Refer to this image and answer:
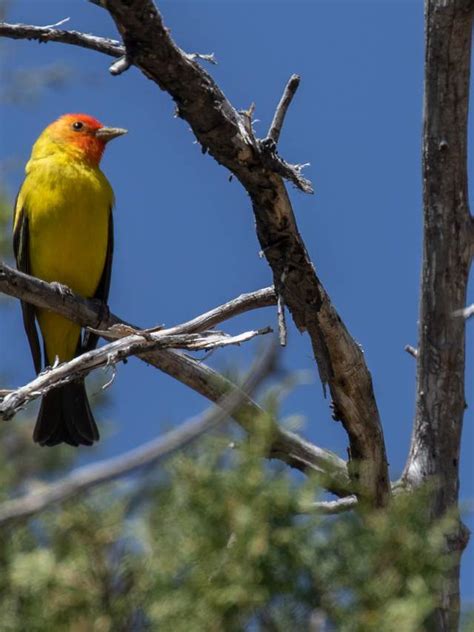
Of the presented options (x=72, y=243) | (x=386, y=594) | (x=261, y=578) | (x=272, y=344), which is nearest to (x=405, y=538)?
(x=386, y=594)

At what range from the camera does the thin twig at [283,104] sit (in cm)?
336

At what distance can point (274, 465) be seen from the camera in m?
2.47

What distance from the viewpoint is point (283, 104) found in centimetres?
338

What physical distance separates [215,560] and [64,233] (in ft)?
12.2

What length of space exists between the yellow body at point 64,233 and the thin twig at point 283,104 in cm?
253

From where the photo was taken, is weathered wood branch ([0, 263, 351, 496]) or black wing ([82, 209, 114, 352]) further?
black wing ([82, 209, 114, 352])

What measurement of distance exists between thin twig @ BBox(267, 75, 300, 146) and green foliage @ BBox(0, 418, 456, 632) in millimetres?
1270

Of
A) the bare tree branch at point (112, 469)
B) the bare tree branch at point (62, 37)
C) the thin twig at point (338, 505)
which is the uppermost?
the bare tree branch at point (62, 37)

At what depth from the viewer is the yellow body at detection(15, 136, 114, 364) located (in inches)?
226

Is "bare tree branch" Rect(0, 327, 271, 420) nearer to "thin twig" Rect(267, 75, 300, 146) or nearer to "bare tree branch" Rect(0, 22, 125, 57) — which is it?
"thin twig" Rect(267, 75, 300, 146)

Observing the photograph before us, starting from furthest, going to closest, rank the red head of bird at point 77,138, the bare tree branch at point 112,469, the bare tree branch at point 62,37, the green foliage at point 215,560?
the red head of bird at point 77,138 < the bare tree branch at point 62,37 < the green foliage at point 215,560 < the bare tree branch at point 112,469

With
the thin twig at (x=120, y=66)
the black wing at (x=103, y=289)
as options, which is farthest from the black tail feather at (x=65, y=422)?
the thin twig at (x=120, y=66)

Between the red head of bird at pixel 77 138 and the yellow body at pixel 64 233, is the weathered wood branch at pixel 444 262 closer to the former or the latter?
the yellow body at pixel 64 233

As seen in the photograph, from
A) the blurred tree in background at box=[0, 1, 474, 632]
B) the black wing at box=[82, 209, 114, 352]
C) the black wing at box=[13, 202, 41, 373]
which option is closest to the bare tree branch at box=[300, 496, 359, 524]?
the blurred tree in background at box=[0, 1, 474, 632]
